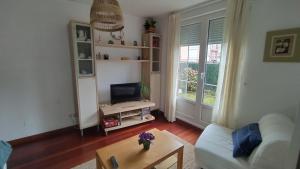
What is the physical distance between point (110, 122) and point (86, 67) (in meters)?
1.14

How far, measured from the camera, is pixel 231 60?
2.24 m

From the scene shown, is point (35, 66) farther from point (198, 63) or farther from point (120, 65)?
point (198, 63)

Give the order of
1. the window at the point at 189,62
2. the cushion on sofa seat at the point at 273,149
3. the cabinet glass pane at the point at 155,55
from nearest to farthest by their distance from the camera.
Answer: the cushion on sofa seat at the point at 273,149
the window at the point at 189,62
the cabinet glass pane at the point at 155,55

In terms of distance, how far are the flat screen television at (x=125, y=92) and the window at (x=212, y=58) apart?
4.75 feet

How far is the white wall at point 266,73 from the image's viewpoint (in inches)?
71.6

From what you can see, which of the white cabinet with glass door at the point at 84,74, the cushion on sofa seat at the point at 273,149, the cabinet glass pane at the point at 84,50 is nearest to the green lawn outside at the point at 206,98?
the cushion on sofa seat at the point at 273,149

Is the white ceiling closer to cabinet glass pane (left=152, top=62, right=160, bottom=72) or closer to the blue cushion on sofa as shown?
cabinet glass pane (left=152, top=62, right=160, bottom=72)

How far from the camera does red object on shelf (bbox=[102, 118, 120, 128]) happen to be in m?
2.80

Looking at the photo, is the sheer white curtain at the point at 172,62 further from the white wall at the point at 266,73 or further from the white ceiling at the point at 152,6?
the white wall at the point at 266,73

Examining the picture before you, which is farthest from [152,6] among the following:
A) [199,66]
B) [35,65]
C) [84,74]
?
[35,65]

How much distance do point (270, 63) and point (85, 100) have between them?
297cm

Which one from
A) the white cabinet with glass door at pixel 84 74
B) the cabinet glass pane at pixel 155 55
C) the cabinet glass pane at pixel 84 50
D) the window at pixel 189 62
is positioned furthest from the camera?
the cabinet glass pane at pixel 155 55

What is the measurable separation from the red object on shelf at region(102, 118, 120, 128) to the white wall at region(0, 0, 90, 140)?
76 centimetres

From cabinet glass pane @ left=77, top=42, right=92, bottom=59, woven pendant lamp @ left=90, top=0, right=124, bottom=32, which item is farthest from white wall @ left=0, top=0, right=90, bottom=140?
woven pendant lamp @ left=90, top=0, right=124, bottom=32
